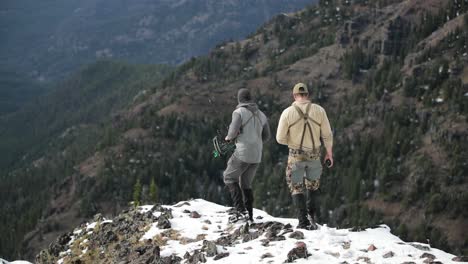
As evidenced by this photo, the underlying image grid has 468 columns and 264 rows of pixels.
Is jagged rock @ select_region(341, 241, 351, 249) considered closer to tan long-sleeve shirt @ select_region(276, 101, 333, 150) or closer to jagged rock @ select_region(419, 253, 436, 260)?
jagged rock @ select_region(419, 253, 436, 260)

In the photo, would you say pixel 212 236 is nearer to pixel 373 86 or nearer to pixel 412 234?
pixel 412 234

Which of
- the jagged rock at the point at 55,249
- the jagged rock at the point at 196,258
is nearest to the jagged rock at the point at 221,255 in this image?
the jagged rock at the point at 196,258

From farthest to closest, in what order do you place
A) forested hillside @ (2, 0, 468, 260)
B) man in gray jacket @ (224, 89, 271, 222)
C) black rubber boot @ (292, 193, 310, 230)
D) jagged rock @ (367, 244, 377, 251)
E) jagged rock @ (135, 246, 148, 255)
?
forested hillside @ (2, 0, 468, 260) < jagged rock @ (135, 246, 148, 255) < man in gray jacket @ (224, 89, 271, 222) < black rubber boot @ (292, 193, 310, 230) < jagged rock @ (367, 244, 377, 251)

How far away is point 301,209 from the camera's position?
1522cm

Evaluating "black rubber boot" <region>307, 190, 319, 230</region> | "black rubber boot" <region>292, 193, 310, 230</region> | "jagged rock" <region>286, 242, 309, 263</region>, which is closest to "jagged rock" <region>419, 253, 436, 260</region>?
"jagged rock" <region>286, 242, 309, 263</region>

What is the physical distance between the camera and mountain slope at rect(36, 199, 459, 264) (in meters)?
13.6

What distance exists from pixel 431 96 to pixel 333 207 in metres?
48.2

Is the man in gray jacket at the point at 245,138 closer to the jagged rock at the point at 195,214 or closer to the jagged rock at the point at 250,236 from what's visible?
the jagged rock at the point at 250,236

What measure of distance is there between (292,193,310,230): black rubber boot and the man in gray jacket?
176 centimetres

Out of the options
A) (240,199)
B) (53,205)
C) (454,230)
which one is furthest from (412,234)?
(53,205)

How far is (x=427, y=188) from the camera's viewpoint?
416 feet

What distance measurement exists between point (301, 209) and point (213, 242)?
285 cm

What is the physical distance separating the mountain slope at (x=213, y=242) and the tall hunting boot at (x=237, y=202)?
350mm

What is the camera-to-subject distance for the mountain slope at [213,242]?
13609mm
